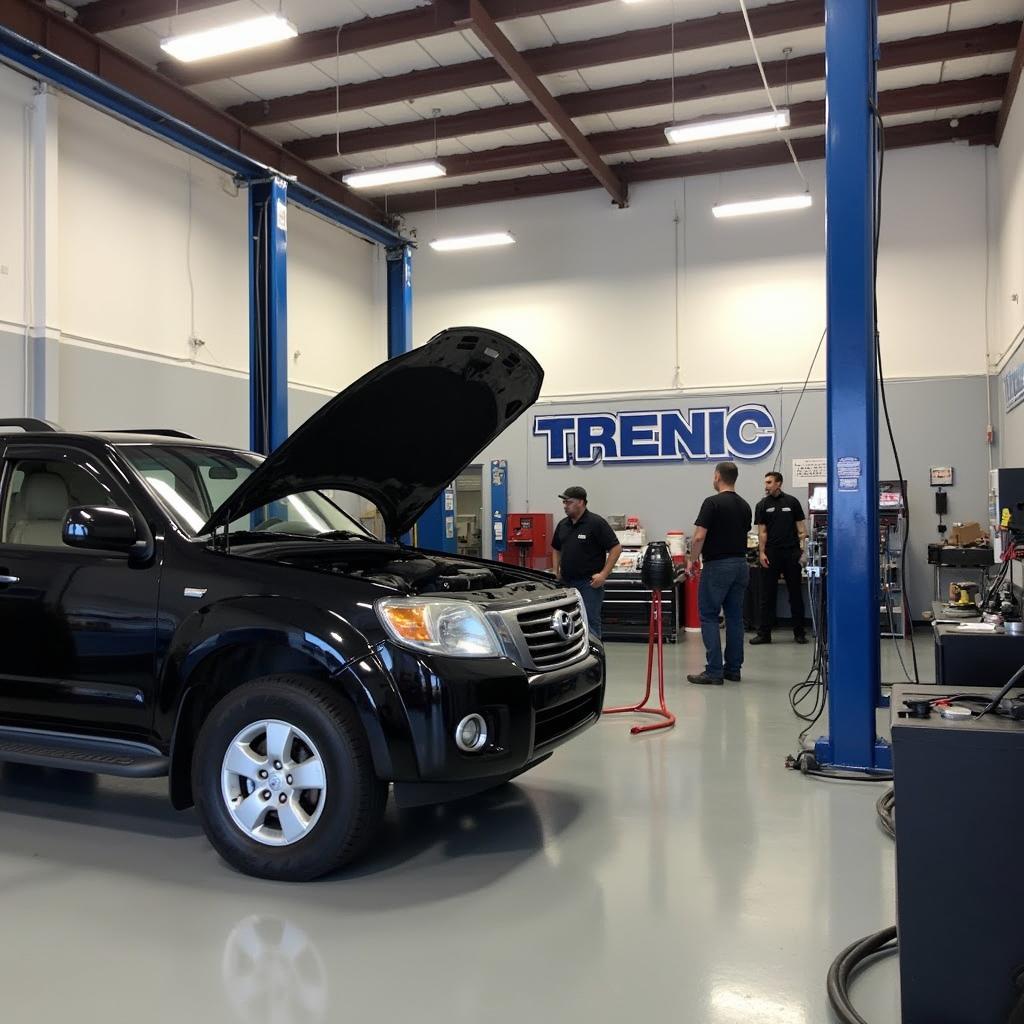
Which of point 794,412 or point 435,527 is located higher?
point 794,412

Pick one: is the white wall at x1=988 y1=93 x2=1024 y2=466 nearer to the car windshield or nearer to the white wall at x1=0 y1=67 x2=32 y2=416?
the car windshield

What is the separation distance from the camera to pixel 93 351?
357 inches

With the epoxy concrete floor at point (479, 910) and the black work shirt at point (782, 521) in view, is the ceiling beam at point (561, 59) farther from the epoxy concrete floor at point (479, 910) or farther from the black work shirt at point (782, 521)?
the epoxy concrete floor at point (479, 910)

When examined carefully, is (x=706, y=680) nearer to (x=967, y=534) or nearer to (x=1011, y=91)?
(x=967, y=534)

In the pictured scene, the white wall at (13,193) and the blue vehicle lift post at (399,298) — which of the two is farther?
the blue vehicle lift post at (399,298)

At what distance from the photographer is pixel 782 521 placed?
10.0 m

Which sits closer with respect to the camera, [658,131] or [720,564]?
[720,564]

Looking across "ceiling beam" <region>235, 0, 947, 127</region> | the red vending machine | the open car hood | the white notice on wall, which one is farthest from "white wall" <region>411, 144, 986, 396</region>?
the open car hood

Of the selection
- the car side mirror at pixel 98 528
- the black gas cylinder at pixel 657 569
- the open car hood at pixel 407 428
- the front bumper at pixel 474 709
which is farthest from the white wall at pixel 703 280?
the car side mirror at pixel 98 528

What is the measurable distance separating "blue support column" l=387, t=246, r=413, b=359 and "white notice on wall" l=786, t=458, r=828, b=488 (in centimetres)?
484

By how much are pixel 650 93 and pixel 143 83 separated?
522cm

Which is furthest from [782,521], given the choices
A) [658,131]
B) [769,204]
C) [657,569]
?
[658,131]

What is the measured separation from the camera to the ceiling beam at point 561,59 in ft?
29.1

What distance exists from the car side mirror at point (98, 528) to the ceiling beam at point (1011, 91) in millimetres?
9168
